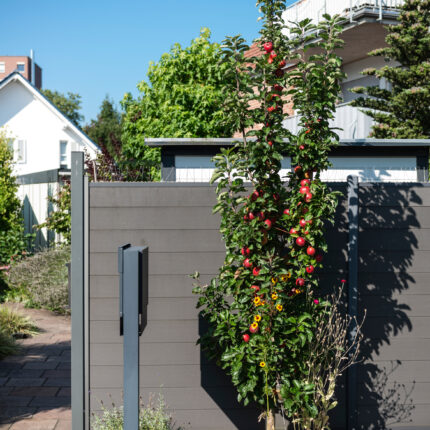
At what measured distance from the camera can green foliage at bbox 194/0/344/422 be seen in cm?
416

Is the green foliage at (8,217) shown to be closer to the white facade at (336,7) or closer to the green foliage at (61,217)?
the green foliage at (61,217)

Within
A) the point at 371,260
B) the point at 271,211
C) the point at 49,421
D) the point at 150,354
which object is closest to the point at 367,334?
the point at 371,260

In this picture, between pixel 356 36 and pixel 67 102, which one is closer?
pixel 356 36

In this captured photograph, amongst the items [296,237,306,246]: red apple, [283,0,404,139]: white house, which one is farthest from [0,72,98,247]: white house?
[296,237,306,246]: red apple

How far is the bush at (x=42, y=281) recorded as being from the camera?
1034 cm

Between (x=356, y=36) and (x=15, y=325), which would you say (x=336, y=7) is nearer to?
(x=356, y=36)

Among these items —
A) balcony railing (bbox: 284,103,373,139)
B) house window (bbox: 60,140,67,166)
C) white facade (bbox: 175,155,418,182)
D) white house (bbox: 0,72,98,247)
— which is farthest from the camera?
house window (bbox: 60,140,67,166)

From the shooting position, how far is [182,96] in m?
15.9

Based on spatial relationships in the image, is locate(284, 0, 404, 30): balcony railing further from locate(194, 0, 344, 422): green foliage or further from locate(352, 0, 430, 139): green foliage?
locate(194, 0, 344, 422): green foliage

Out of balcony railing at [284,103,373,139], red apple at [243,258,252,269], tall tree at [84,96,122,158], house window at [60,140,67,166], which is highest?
tall tree at [84,96,122,158]

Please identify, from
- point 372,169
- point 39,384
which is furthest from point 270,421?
point 372,169

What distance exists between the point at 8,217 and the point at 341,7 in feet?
35.4

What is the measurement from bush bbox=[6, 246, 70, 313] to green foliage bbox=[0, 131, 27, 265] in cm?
211

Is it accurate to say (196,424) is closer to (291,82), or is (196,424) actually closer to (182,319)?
(182,319)
